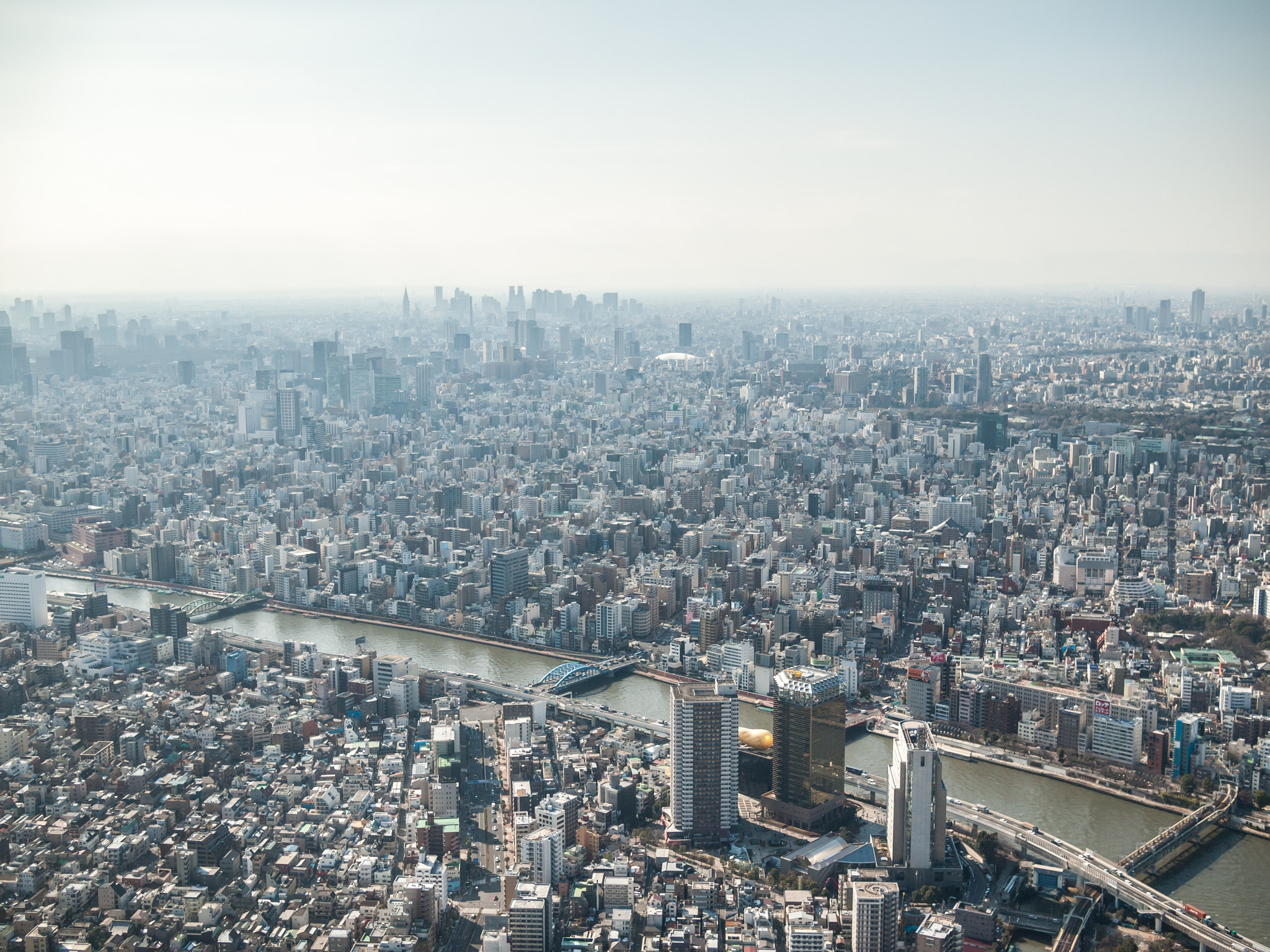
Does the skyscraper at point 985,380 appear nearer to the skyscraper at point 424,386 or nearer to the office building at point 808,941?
the skyscraper at point 424,386

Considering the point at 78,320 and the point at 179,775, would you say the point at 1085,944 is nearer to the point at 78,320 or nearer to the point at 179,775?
the point at 179,775

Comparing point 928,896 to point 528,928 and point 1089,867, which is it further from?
point 528,928

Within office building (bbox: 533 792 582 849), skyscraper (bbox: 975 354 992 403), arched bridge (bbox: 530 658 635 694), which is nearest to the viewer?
office building (bbox: 533 792 582 849)

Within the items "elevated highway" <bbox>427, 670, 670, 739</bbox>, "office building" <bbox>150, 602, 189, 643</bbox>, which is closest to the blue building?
"office building" <bbox>150, 602, 189, 643</bbox>

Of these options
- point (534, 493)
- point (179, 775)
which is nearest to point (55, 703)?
point (179, 775)

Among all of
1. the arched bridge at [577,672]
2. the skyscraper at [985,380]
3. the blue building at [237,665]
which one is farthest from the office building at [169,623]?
the skyscraper at [985,380]

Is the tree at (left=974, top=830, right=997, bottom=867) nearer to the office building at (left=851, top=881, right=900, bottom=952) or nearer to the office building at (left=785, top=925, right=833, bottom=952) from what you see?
the office building at (left=851, top=881, right=900, bottom=952)

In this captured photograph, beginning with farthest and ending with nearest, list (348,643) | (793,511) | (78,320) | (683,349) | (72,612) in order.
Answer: (683,349) < (78,320) < (793,511) < (348,643) < (72,612)
